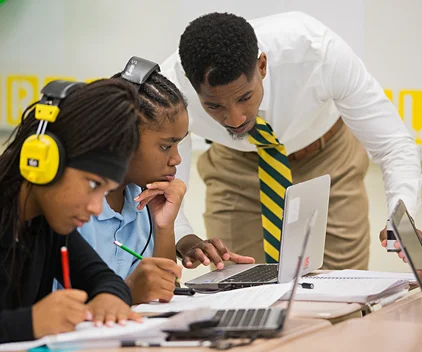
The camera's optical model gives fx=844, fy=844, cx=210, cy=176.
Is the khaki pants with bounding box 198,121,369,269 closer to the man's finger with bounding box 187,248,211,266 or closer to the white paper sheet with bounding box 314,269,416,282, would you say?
the white paper sheet with bounding box 314,269,416,282

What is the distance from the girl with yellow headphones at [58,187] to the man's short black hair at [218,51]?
0.73m

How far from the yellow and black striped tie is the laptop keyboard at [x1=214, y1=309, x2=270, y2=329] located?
44.8 inches

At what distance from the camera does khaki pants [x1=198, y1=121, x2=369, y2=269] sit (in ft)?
9.21

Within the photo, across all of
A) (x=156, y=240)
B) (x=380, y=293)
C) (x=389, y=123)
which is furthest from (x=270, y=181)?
(x=380, y=293)

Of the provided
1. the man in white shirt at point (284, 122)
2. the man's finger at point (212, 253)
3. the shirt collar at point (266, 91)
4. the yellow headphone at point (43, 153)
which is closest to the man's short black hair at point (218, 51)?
the man in white shirt at point (284, 122)

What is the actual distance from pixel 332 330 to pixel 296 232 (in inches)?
18.1

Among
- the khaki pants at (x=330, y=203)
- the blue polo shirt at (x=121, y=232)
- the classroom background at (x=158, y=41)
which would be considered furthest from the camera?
the classroom background at (x=158, y=41)

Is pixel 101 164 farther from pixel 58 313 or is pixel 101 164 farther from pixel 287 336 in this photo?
pixel 287 336

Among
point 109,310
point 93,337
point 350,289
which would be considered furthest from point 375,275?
point 93,337

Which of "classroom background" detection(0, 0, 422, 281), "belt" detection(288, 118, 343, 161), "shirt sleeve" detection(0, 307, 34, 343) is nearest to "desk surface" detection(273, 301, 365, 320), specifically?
"shirt sleeve" detection(0, 307, 34, 343)

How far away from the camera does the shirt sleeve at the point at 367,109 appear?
242cm

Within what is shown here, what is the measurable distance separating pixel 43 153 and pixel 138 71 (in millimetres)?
643

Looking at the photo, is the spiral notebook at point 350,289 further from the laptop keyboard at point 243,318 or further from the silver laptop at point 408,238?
the laptop keyboard at point 243,318

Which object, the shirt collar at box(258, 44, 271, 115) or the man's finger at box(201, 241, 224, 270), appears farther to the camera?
the shirt collar at box(258, 44, 271, 115)
